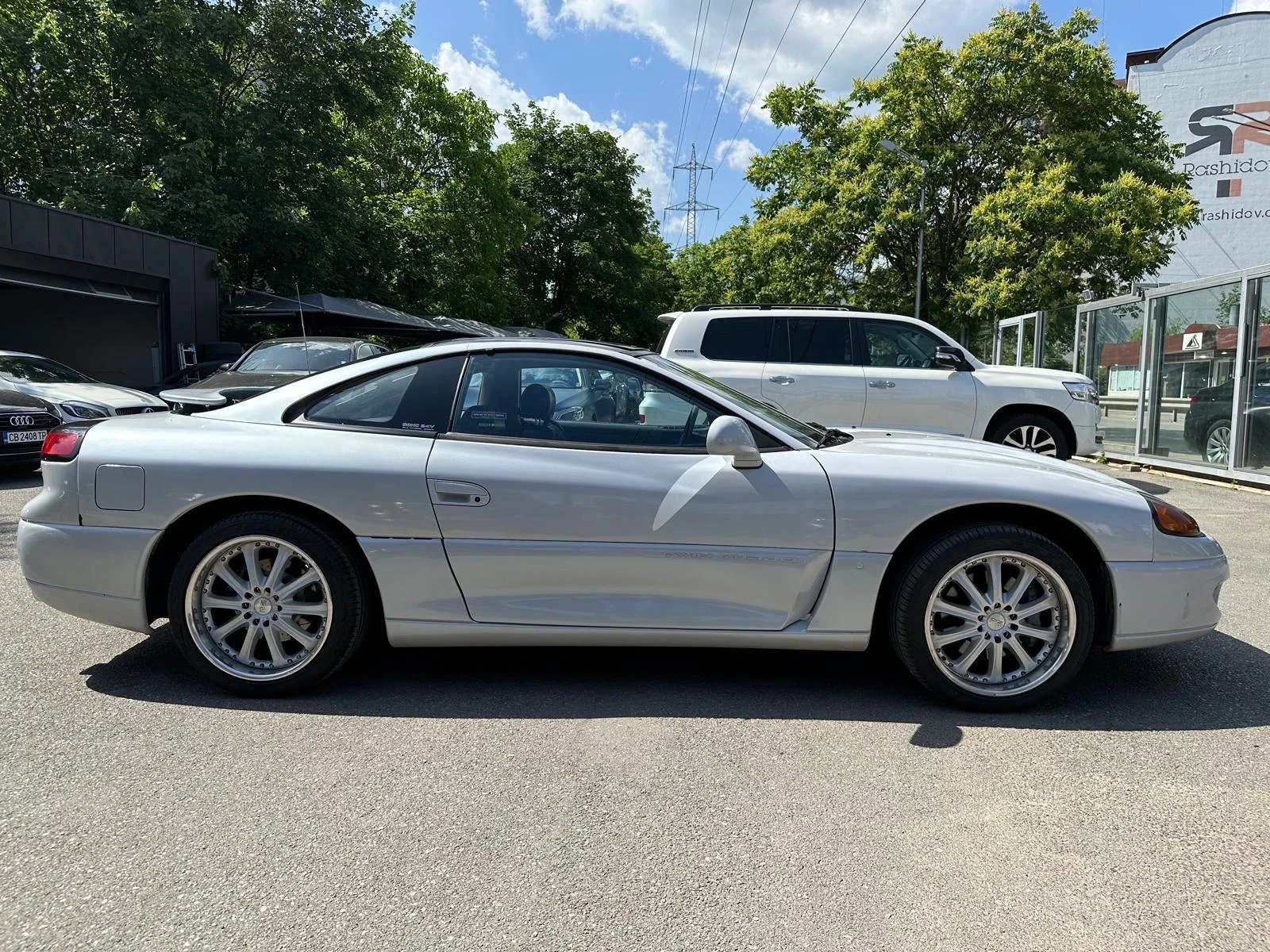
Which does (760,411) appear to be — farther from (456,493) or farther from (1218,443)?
(1218,443)

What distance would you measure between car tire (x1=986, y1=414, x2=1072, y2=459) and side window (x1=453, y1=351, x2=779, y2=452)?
6.46 metres

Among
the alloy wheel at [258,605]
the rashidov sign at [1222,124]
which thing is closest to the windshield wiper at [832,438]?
the alloy wheel at [258,605]

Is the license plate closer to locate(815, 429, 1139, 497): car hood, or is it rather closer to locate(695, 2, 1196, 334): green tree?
locate(815, 429, 1139, 497): car hood

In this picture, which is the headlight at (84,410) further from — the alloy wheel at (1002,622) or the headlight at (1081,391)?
the headlight at (1081,391)

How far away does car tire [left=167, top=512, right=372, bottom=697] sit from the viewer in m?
3.45

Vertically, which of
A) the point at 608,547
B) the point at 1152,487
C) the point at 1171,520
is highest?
the point at 1171,520

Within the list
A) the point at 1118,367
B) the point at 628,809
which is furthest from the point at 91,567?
the point at 1118,367

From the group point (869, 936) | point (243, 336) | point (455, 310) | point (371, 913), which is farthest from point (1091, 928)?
point (455, 310)

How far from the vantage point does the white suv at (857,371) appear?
29.3ft

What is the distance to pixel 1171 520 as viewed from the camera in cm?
346

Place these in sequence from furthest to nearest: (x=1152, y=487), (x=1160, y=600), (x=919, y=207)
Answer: (x=919, y=207), (x=1152, y=487), (x=1160, y=600)

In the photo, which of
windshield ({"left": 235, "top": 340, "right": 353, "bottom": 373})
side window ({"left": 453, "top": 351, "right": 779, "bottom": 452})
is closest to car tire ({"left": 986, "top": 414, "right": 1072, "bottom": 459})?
side window ({"left": 453, "top": 351, "right": 779, "bottom": 452})

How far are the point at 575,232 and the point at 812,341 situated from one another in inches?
1495

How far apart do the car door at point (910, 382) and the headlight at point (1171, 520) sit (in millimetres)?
5442
